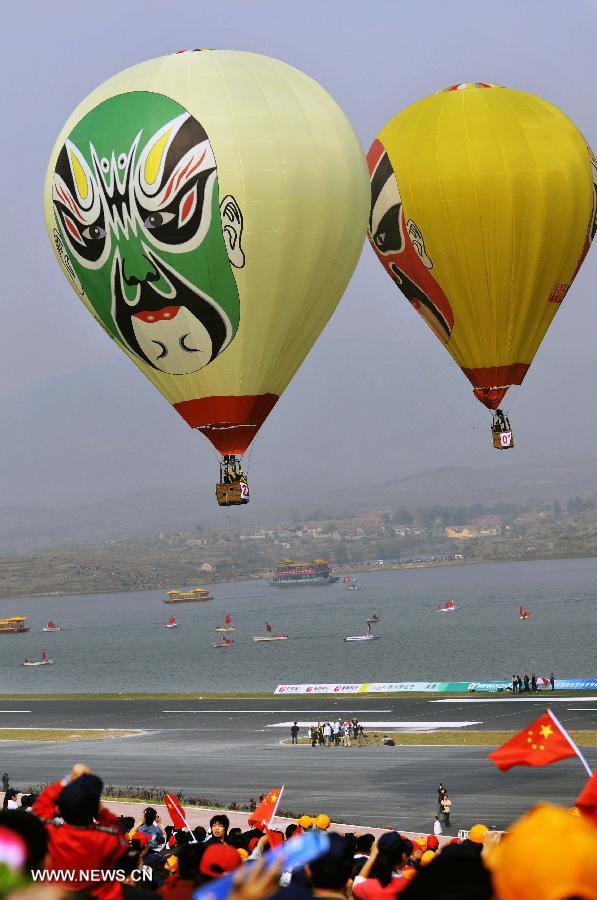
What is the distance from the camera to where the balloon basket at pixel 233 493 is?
30781 millimetres

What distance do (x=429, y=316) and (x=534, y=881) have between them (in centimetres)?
3705

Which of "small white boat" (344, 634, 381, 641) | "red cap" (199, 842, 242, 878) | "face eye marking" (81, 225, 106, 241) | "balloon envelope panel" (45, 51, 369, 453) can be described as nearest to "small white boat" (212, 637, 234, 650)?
"small white boat" (344, 634, 381, 641)

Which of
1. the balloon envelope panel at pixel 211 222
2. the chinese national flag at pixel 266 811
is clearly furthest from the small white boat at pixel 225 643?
the chinese national flag at pixel 266 811

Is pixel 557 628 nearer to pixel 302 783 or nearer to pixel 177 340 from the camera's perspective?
pixel 302 783

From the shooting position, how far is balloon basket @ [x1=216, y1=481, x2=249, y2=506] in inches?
1212

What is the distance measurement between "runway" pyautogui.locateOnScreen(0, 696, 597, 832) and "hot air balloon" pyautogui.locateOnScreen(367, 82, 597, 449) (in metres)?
9.56

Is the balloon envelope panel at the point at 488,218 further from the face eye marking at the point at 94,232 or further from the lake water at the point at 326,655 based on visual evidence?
the lake water at the point at 326,655

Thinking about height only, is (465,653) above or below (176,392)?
below

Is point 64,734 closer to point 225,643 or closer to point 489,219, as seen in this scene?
point 489,219

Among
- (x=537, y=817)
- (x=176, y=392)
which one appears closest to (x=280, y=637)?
(x=176, y=392)

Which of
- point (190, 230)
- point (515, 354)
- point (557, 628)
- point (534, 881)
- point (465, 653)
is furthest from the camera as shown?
point (557, 628)

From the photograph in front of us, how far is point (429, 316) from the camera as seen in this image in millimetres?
41375

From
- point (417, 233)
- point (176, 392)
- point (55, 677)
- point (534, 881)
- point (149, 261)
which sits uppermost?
point (417, 233)

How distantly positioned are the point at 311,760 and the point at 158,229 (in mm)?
22843
